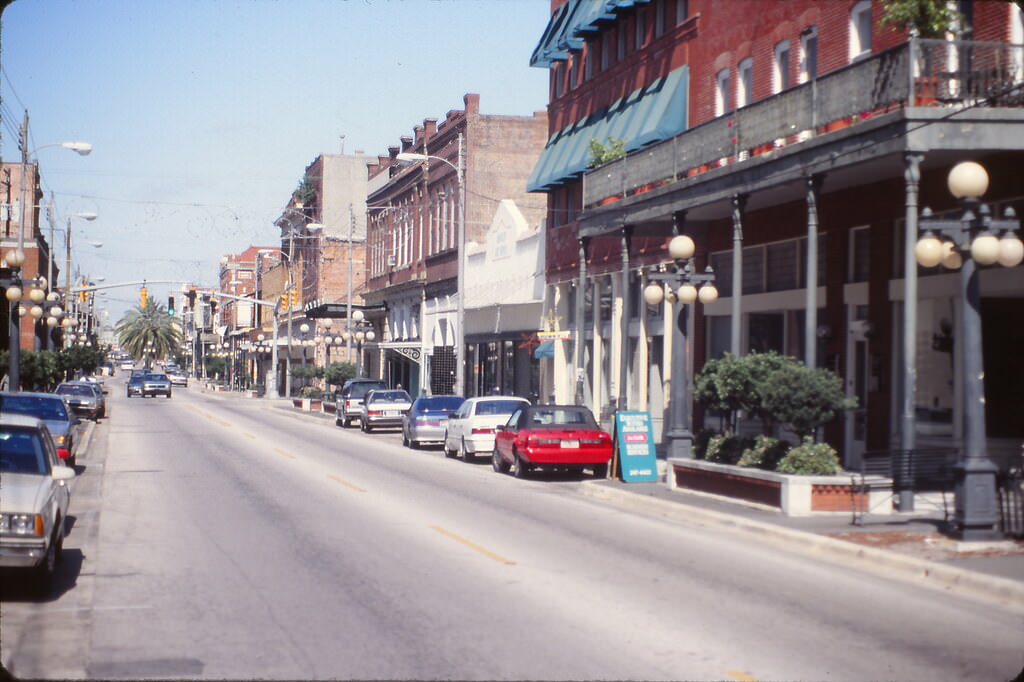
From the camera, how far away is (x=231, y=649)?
866 cm

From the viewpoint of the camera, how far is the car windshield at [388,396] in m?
44.0

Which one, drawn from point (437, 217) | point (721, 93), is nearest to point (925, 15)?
point (721, 93)

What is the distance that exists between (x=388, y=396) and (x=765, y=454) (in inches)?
1051

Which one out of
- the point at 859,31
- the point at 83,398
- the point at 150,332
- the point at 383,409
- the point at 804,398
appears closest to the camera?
the point at 804,398

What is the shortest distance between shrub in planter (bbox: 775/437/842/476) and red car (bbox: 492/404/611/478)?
708cm

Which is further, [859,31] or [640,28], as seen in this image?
[640,28]

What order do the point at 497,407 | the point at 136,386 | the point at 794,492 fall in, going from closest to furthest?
1. the point at 794,492
2. the point at 497,407
3. the point at 136,386

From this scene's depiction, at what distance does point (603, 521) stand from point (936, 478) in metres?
4.76

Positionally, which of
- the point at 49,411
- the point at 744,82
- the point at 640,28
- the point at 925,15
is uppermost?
the point at 640,28

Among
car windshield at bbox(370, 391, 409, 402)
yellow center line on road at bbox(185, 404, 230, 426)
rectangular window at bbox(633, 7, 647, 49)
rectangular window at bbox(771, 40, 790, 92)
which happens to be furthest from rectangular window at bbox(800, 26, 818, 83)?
yellow center line on road at bbox(185, 404, 230, 426)

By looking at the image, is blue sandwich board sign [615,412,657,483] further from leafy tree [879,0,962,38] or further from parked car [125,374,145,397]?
parked car [125,374,145,397]

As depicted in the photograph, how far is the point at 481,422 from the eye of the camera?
2988cm

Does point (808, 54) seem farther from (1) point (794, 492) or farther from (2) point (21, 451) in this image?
(2) point (21, 451)

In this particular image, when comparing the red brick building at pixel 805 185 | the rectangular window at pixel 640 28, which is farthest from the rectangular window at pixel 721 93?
the rectangular window at pixel 640 28
